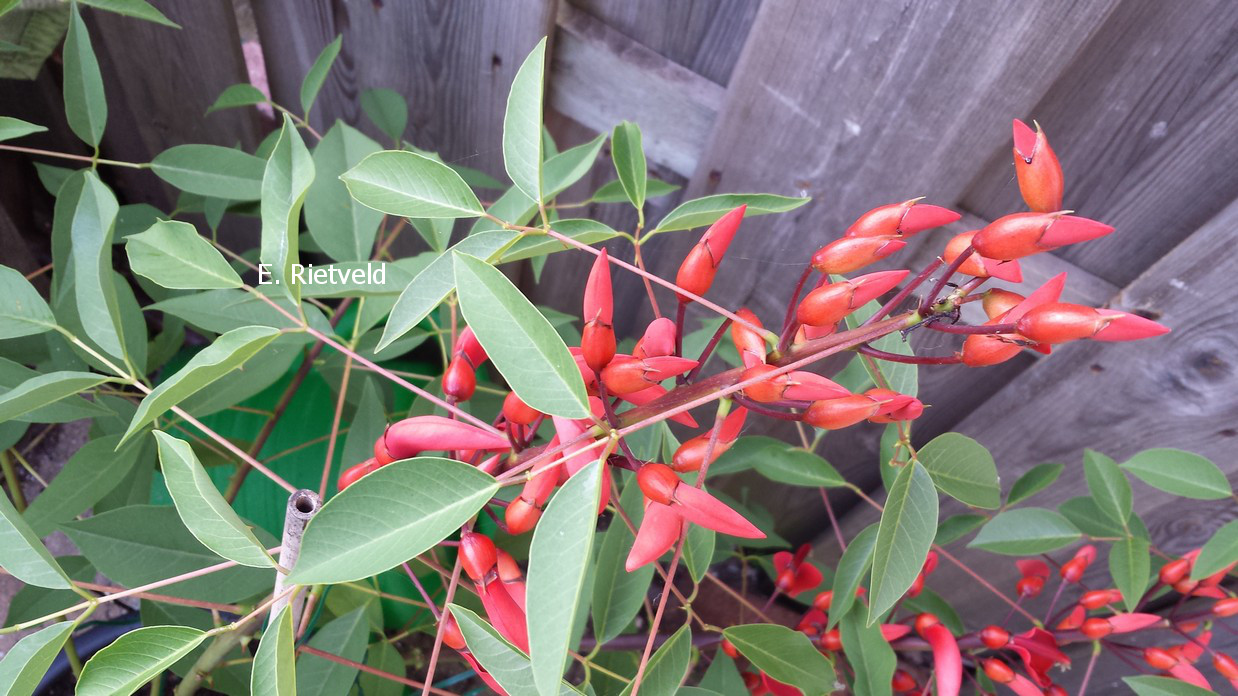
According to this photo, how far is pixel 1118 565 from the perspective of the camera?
647 mm

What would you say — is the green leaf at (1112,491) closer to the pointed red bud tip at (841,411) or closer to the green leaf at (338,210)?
the pointed red bud tip at (841,411)

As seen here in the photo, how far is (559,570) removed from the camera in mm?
292

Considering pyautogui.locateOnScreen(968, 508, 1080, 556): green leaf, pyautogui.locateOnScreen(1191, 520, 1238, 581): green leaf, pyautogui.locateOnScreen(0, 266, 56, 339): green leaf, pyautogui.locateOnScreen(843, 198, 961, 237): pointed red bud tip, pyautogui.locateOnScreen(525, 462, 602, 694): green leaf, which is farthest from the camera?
pyautogui.locateOnScreen(968, 508, 1080, 556): green leaf

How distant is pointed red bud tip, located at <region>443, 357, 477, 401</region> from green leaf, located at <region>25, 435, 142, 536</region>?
A: 319 millimetres

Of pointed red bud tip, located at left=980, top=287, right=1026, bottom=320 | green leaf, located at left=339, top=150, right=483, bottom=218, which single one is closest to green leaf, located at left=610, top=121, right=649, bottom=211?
green leaf, located at left=339, top=150, right=483, bottom=218

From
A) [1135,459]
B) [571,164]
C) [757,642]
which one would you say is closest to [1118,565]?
[1135,459]

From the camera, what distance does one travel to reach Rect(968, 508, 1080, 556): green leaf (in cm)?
69

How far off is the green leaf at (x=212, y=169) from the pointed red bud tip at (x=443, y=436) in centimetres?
45

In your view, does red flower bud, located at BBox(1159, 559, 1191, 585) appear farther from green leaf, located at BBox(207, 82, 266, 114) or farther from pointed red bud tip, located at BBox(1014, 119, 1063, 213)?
green leaf, located at BBox(207, 82, 266, 114)

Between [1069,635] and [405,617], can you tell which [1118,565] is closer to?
[1069,635]

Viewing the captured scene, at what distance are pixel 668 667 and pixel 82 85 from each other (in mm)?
707

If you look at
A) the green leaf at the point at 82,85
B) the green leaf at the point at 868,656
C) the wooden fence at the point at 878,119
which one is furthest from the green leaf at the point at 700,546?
the green leaf at the point at 82,85

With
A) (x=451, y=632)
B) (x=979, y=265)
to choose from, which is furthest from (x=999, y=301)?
(x=451, y=632)

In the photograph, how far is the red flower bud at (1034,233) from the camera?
314 millimetres
